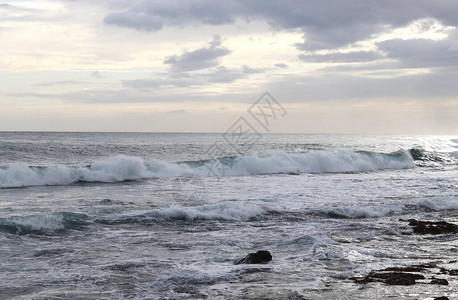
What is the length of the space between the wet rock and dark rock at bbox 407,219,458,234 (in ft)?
13.7

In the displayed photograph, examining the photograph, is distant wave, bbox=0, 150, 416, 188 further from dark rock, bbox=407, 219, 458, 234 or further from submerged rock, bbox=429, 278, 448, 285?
submerged rock, bbox=429, 278, 448, 285

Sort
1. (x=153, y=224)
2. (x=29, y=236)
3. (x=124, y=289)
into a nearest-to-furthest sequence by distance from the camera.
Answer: (x=124, y=289) → (x=29, y=236) → (x=153, y=224)

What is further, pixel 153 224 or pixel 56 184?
pixel 56 184

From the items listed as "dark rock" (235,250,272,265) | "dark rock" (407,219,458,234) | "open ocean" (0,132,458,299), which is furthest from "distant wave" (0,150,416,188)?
"dark rock" (407,219,458,234)

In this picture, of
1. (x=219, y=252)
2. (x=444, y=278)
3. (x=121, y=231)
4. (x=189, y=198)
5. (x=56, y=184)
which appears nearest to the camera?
(x=444, y=278)

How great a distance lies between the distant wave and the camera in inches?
817

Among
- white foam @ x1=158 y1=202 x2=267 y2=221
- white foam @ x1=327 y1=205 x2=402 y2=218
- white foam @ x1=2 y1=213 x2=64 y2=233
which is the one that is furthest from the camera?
white foam @ x1=327 y1=205 x2=402 y2=218

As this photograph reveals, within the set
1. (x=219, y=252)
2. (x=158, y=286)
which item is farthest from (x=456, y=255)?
(x=158, y=286)

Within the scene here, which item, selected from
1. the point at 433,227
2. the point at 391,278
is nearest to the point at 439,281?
the point at 391,278

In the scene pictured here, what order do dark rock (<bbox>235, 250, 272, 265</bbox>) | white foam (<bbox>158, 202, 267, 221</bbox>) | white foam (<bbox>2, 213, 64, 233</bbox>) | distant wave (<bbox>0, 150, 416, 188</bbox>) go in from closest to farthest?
dark rock (<bbox>235, 250, 272, 265</bbox>)
white foam (<bbox>2, 213, 64, 233</bbox>)
white foam (<bbox>158, 202, 267, 221</bbox>)
distant wave (<bbox>0, 150, 416, 188</bbox>)

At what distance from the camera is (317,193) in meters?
18.1

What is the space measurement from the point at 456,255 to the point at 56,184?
1677cm

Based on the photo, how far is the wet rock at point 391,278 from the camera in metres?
6.98

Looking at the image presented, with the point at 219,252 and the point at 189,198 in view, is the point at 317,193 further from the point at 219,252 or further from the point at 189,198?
the point at 219,252
